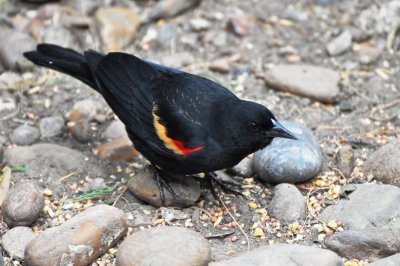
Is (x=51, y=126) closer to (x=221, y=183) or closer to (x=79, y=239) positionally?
(x=221, y=183)

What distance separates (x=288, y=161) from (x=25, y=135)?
6.99 feet

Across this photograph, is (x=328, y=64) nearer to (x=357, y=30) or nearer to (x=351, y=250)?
(x=357, y=30)

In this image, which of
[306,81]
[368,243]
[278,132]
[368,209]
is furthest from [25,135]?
[368,243]

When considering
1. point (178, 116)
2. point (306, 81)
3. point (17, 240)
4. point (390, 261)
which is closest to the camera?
point (390, 261)

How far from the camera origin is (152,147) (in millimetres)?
4879

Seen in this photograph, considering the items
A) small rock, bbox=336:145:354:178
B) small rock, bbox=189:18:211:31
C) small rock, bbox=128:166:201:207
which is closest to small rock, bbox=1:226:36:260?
small rock, bbox=128:166:201:207

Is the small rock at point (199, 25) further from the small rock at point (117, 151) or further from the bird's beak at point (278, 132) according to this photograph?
the bird's beak at point (278, 132)

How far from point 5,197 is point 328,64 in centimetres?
337

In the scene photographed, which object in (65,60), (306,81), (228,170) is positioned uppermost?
(65,60)

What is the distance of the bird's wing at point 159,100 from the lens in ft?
15.5

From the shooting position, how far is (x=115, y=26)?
6.80 m

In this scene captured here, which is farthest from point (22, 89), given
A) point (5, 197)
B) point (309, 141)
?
A: point (309, 141)

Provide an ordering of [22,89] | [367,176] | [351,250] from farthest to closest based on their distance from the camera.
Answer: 1. [22,89]
2. [367,176]
3. [351,250]

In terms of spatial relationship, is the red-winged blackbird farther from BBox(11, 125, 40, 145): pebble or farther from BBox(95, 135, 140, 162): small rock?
BBox(11, 125, 40, 145): pebble
